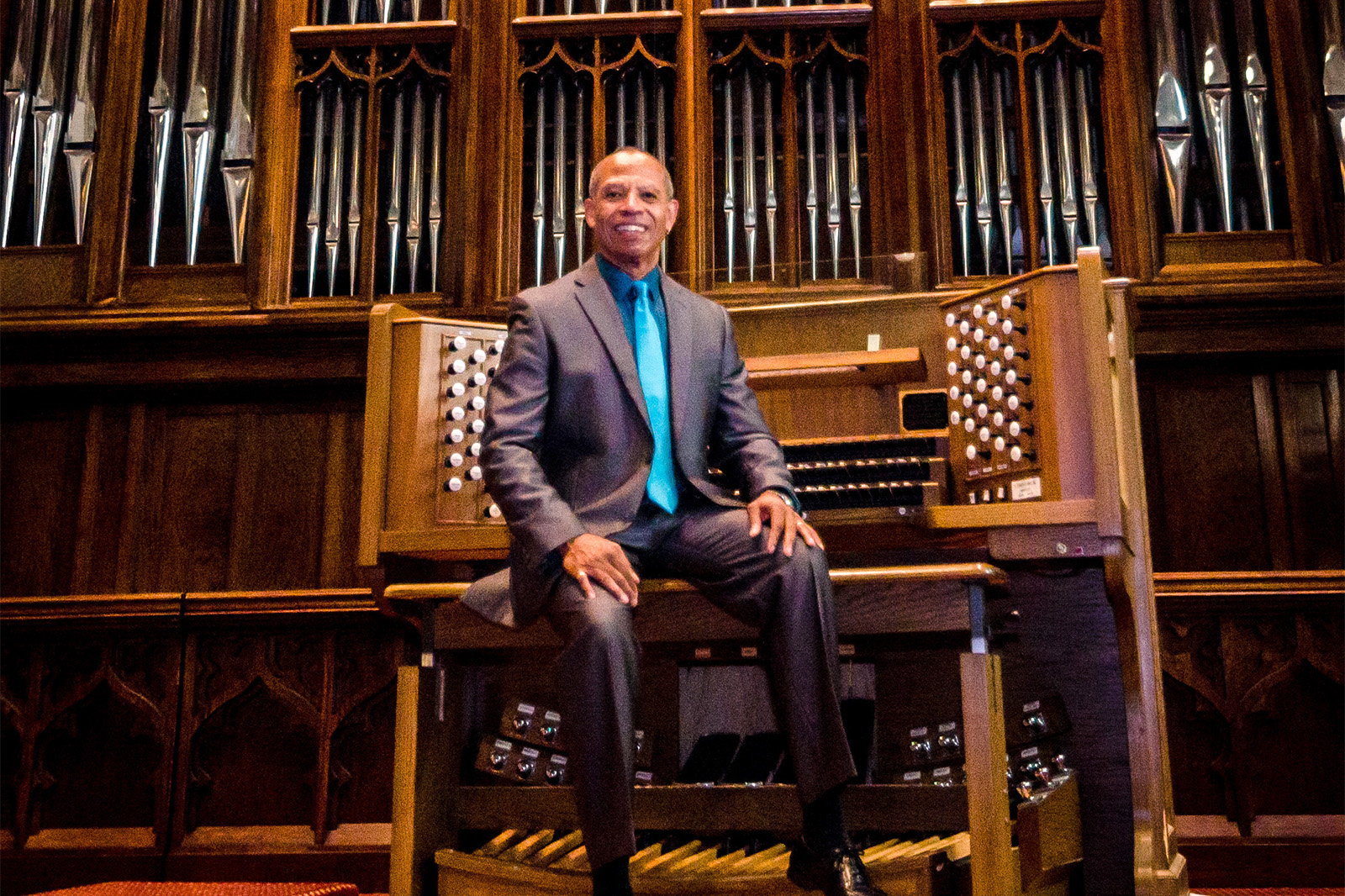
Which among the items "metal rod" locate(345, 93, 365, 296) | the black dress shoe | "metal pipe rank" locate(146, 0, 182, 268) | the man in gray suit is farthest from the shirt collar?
"metal pipe rank" locate(146, 0, 182, 268)

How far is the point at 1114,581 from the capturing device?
3.14m

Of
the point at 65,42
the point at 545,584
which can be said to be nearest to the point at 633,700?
the point at 545,584

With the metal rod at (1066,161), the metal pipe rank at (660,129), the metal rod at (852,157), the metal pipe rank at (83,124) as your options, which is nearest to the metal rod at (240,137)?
the metal pipe rank at (83,124)

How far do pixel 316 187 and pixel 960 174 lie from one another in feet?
8.12

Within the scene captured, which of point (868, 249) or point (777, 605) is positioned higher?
point (868, 249)

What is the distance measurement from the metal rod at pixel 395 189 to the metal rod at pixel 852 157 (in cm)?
175

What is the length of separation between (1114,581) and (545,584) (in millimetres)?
1413

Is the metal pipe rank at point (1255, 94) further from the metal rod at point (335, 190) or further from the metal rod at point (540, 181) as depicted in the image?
the metal rod at point (335, 190)

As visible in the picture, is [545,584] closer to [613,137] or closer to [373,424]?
[373,424]

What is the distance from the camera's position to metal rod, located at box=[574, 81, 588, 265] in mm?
5031

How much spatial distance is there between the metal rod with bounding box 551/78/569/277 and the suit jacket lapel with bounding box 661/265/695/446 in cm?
196

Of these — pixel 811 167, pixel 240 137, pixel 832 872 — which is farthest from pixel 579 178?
pixel 832 872

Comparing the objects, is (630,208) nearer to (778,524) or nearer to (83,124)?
(778,524)

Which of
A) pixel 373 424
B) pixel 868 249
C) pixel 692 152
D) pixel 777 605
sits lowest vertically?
pixel 777 605
